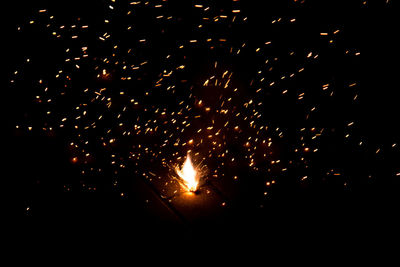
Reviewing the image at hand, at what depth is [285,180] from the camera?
1.66 metres

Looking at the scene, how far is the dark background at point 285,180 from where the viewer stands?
1.05m

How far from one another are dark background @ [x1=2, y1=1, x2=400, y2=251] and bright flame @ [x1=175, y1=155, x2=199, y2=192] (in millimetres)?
206

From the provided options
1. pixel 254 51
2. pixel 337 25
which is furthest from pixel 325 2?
pixel 254 51

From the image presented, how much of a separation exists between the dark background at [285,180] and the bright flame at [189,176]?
0.21 metres

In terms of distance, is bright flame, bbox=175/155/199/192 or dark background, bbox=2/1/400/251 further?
bright flame, bbox=175/155/199/192

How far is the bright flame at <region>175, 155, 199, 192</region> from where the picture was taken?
1562mm

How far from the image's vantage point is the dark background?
1050 mm

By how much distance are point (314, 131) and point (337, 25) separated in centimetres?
65

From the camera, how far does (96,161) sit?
64.2 inches

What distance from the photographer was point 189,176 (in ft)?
5.17

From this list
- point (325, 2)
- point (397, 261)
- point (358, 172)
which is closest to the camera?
point (325, 2)

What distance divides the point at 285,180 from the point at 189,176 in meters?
0.52

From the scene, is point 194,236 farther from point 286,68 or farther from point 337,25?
point 337,25

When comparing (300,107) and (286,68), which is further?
(300,107)
